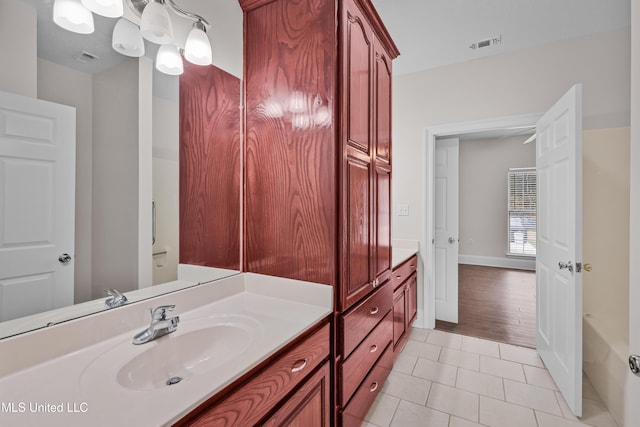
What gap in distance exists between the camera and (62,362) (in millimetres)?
830

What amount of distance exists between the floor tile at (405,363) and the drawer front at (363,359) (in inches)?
15.1

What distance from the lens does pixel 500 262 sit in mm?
5859

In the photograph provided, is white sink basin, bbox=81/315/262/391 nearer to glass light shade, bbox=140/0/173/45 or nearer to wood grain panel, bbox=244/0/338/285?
wood grain panel, bbox=244/0/338/285

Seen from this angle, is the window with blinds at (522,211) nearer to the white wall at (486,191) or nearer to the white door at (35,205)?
the white wall at (486,191)

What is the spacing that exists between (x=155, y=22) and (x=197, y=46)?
8.6 inches

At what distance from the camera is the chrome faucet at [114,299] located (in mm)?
997

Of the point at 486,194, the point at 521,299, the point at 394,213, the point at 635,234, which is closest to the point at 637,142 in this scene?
the point at 635,234

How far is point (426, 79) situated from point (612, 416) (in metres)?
2.94

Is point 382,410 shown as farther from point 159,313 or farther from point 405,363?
point 159,313

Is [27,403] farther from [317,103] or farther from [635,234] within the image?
[635,234]

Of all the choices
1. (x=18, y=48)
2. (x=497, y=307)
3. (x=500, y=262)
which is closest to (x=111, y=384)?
(x=18, y=48)

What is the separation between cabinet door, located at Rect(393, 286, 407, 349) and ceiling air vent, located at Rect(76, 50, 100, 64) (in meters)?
2.16

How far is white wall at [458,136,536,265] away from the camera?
5.84 m

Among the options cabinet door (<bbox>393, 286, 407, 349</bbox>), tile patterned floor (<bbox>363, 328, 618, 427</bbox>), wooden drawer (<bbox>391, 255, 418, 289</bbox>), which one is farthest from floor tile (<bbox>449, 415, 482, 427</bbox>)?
wooden drawer (<bbox>391, 255, 418, 289</bbox>)
